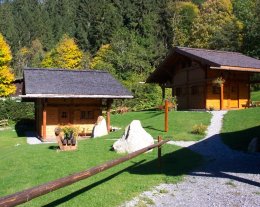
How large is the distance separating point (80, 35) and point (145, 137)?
70303mm

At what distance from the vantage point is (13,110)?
38.1 metres

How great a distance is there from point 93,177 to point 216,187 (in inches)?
141

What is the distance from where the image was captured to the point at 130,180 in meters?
10.4

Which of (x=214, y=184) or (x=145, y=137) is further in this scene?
(x=145, y=137)

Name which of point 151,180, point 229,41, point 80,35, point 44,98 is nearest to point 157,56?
point 229,41

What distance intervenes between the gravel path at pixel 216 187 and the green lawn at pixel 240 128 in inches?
122

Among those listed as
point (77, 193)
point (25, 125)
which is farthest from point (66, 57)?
point (77, 193)

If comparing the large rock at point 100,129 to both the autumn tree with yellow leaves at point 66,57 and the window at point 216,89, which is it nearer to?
the window at point 216,89

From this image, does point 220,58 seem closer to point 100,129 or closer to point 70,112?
point 100,129

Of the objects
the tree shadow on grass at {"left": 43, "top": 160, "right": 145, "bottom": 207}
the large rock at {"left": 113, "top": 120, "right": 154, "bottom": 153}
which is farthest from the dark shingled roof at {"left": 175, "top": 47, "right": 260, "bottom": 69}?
the tree shadow on grass at {"left": 43, "top": 160, "right": 145, "bottom": 207}

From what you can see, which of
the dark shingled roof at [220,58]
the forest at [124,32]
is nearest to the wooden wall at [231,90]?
the dark shingled roof at [220,58]

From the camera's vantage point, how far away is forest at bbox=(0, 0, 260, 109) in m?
53.3

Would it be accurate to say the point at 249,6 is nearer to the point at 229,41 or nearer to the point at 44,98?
the point at 229,41

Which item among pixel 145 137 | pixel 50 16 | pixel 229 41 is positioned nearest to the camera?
pixel 145 137
